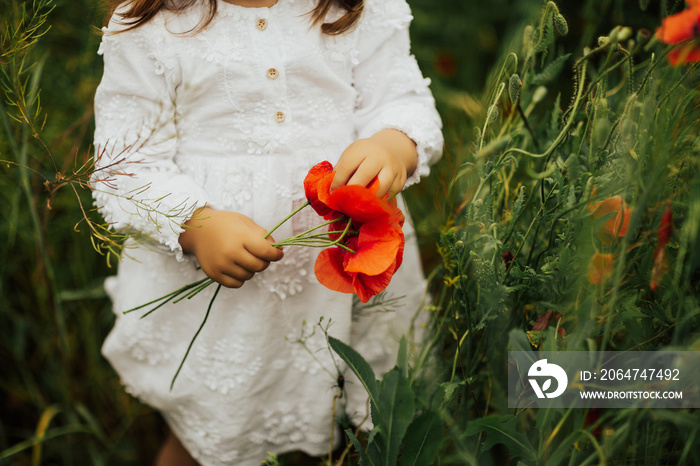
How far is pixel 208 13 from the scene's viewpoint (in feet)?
2.14

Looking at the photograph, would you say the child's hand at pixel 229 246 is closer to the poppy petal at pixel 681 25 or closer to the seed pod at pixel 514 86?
the seed pod at pixel 514 86

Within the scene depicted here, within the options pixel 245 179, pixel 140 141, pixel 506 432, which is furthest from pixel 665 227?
pixel 140 141

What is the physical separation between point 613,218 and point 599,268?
0.05 metres

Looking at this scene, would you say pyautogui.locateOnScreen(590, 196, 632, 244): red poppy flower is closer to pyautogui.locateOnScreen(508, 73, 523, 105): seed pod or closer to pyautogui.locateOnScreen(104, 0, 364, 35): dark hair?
pyautogui.locateOnScreen(508, 73, 523, 105): seed pod

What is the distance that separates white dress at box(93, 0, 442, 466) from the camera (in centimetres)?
65

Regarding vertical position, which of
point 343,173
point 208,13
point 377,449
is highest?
point 208,13

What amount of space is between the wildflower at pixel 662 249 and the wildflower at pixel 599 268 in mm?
37

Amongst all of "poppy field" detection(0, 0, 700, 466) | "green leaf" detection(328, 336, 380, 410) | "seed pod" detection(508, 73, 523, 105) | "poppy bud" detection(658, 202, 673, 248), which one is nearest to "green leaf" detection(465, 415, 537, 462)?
"poppy field" detection(0, 0, 700, 466)

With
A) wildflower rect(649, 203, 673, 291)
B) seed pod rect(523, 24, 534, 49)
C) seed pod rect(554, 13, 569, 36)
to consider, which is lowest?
wildflower rect(649, 203, 673, 291)

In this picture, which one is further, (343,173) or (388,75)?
(388,75)

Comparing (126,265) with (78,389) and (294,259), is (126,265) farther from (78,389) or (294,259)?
(78,389)

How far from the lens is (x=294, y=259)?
712mm

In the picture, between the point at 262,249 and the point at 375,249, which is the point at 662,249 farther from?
the point at 262,249

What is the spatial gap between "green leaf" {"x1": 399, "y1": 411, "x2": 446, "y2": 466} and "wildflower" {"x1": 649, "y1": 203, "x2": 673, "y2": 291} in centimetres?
25
